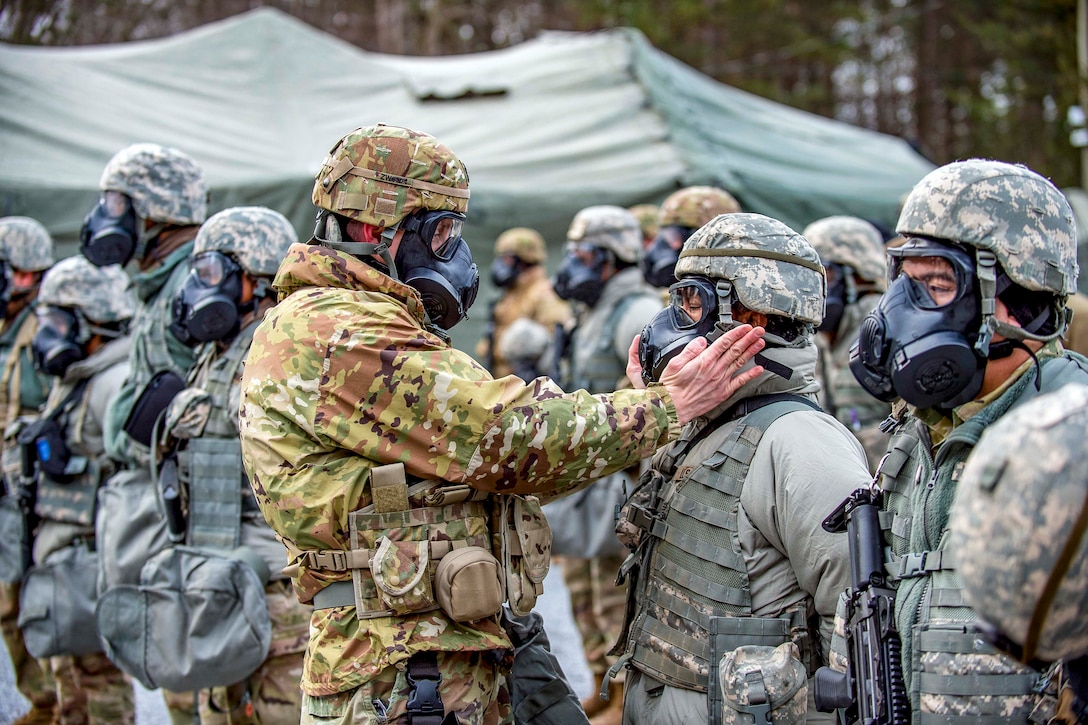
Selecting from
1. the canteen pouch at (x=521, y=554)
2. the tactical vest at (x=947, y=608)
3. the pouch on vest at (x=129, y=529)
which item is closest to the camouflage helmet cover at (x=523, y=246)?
the pouch on vest at (x=129, y=529)

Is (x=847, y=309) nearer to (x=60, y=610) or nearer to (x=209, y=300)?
(x=209, y=300)

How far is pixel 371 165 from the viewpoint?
294 cm

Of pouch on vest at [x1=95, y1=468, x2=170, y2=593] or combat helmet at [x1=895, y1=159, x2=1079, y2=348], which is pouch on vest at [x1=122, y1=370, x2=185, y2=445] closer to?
pouch on vest at [x1=95, y1=468, x2=170, y2=593]

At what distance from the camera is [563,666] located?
22.9 feet

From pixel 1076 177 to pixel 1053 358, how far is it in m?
19.7

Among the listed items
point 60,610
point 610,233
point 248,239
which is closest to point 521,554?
point 248,239

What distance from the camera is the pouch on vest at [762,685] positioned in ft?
8.70

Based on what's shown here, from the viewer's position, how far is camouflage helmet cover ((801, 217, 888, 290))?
5559 millimetres

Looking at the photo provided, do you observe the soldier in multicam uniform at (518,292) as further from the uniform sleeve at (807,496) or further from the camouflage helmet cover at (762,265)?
the uniform sleeve at (807,496)

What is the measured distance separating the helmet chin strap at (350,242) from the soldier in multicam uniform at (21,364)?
3831 millimetres

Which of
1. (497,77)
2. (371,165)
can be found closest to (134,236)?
(371,165)

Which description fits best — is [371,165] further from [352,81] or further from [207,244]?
[352,81]

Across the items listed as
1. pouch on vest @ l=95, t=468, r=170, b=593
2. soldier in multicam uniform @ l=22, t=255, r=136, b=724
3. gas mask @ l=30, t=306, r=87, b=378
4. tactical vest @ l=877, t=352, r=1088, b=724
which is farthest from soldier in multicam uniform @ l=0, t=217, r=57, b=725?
tactical vest @ l=877, t=352, r=1088, b=724

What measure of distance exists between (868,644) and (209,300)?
9.89 ft
